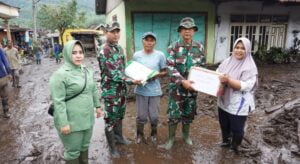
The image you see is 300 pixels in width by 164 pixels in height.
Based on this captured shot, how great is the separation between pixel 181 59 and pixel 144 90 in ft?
2.31

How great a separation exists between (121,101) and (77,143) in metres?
1.02

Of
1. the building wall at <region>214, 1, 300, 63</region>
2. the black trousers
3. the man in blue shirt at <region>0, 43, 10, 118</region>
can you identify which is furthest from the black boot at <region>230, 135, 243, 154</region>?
the building wall at <region>214, 1, 300, 63</region>

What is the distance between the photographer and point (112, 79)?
135 inches

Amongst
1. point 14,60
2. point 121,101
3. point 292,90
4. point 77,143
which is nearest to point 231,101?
point 121,101

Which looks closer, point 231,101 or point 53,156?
point 231,101

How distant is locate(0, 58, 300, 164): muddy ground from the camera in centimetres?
363

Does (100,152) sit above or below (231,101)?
below

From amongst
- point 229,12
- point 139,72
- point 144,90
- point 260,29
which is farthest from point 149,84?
point 260,29

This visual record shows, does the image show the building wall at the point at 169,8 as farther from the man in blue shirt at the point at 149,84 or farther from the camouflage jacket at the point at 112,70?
the camouflage jacket at the point at 112,70

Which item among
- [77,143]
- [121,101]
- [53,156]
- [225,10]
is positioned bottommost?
[53,156]

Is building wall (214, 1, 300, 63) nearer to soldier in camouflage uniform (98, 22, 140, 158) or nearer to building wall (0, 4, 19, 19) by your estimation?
soldier in camouflage uniform (98, 22, 140, 158)

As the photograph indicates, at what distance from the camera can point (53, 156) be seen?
12.3 ft

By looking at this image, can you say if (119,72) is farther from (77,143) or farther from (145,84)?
(77,143)

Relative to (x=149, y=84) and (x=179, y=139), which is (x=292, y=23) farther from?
(x=149, y=84)
